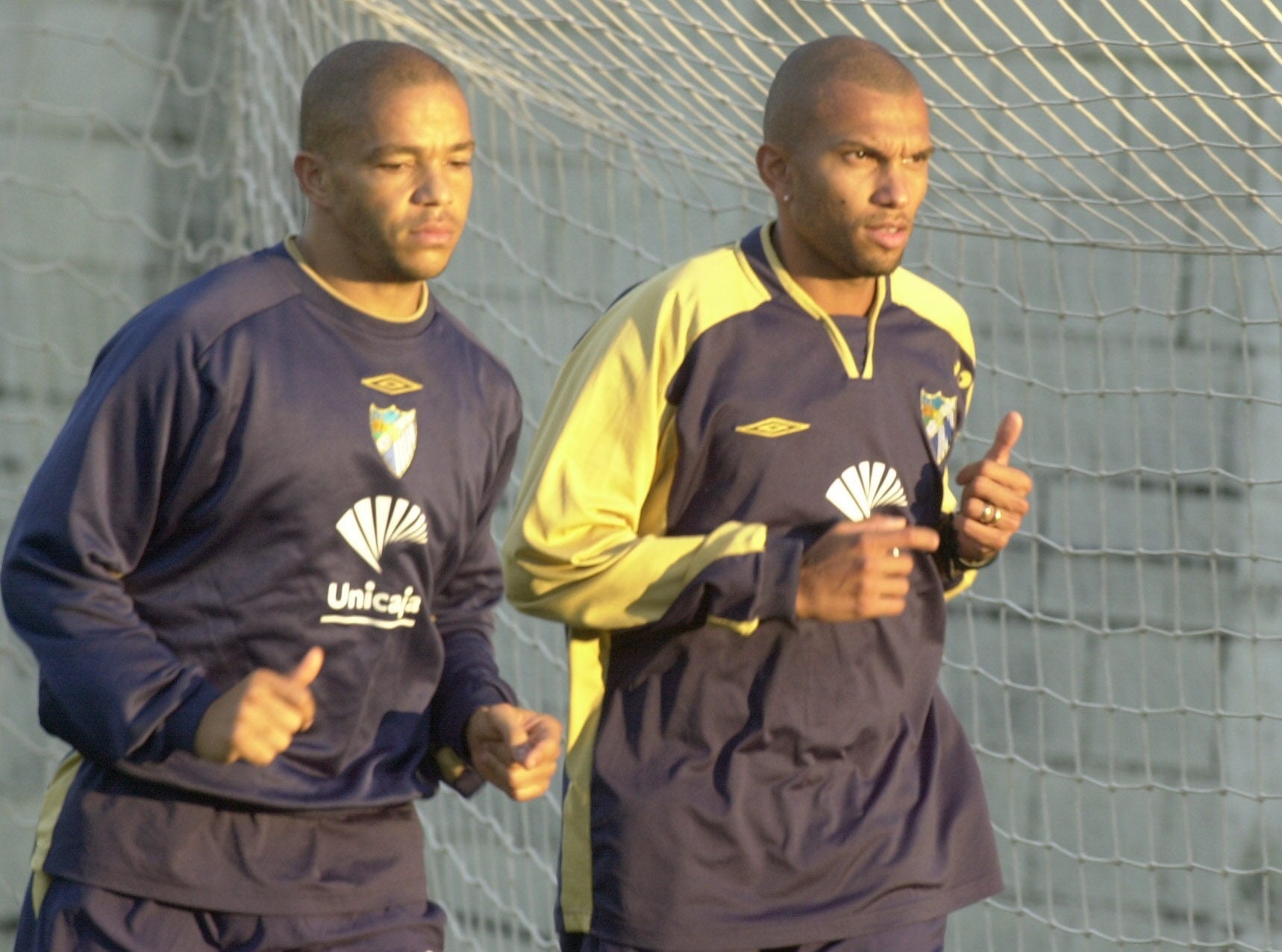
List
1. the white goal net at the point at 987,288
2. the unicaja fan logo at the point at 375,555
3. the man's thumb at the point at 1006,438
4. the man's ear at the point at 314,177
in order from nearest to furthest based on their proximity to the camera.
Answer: the unicaja fan logo at the point at 375,555 < the man's ear at the point at 314,177 < the man's thumb at the point at 1006,438 < the white goal net at the point at 987,288

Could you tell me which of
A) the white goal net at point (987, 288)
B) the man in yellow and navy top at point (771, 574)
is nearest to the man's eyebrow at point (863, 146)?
the man in yellow and navy top at point (771, 574)

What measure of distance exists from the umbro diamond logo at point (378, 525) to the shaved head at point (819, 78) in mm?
561

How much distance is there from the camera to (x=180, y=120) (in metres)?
3.69

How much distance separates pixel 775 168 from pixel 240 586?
0.72m

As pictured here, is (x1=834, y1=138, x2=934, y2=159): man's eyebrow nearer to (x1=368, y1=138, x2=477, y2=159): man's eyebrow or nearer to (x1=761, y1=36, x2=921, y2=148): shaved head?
(x1=761, y1=36, x2=921, y2=148): shaved head

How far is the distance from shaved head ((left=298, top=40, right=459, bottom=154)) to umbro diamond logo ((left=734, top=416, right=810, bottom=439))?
45 centimetres

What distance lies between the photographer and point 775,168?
2057 millimetres

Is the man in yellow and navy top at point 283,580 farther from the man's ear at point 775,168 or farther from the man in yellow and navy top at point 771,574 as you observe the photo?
the man's ear at point 775,168

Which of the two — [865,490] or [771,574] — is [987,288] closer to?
[865,490]

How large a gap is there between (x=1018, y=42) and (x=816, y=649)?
1.49 m

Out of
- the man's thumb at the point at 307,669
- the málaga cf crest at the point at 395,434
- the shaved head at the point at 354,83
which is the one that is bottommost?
the man's thumb at the point at 307,669

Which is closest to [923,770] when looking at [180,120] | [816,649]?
[816,649]

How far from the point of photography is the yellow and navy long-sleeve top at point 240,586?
68.0 inches

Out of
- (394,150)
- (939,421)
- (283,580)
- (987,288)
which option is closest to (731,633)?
(939,421)
